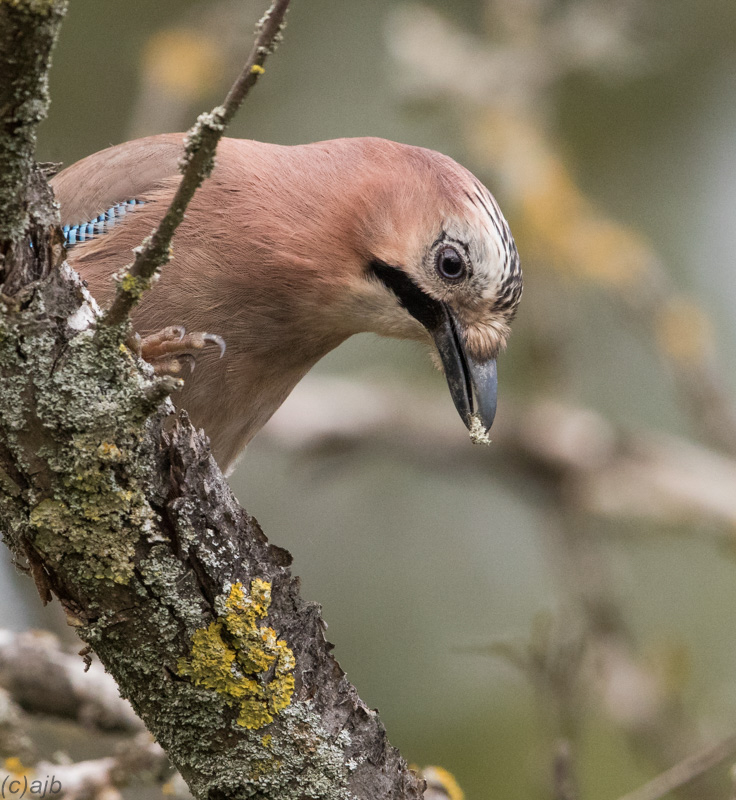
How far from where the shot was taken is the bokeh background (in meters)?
5.89

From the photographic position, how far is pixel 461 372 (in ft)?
11.4

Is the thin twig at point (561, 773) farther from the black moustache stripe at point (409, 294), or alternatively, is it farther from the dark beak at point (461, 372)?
the black moustache stripe at point (409, 294)

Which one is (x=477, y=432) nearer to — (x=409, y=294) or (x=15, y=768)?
(x=409, y=294)

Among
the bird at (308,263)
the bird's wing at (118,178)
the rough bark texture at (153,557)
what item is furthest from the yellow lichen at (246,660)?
the bird's wing at (118,178)

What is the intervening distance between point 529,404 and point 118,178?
3.60 metres

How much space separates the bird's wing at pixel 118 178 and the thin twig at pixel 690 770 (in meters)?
→ 2.49

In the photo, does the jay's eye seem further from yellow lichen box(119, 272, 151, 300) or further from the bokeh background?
yellow lichen box(119, 272, 151, 300)

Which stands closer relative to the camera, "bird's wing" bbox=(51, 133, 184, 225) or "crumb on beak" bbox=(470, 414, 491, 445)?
"crumb on beak" bbox=(470, 414, 491, 445)

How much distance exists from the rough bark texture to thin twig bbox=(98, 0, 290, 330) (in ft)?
0.56

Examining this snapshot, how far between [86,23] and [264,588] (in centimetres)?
711

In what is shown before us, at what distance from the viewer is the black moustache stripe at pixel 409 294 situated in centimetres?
348

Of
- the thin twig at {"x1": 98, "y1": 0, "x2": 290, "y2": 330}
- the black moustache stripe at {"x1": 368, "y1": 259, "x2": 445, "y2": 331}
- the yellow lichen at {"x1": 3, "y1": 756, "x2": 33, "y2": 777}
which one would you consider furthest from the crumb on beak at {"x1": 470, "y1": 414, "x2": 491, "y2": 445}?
the yellow lichen at {"x1": 3, "y1": 756, "x2": 33, "y2": 777}

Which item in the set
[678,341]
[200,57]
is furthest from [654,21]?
[200,57]

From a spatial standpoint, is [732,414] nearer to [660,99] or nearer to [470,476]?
[470,476]
